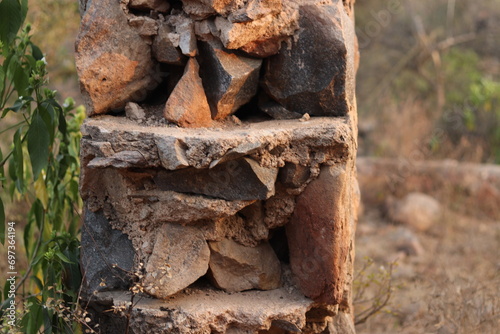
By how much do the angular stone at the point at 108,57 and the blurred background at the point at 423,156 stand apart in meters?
1.75

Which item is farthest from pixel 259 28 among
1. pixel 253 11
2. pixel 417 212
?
pixel 417 212

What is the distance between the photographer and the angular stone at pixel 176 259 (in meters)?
2.36

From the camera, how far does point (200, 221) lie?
2.44 metres

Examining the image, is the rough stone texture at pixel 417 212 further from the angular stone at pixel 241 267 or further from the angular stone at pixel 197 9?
the angular stone at pixel 197 9

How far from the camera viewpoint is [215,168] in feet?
7.59

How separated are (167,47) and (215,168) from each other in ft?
1.90

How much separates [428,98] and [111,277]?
8.33 m

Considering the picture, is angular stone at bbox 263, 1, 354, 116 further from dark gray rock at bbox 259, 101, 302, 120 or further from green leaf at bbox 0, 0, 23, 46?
green leaf at bbox 0, 0, 23, 46

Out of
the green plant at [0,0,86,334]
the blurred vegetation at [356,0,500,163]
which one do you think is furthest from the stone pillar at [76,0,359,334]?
the blurred vegetation at [356,0,500,163]

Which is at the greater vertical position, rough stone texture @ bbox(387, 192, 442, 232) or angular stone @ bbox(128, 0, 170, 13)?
angular stone @ bbox(128, 0, 170, 13)

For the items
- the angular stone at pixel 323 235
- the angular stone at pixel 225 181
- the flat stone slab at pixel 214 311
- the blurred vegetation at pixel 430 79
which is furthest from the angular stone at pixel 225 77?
the blurred vegetation at pixel 430 79

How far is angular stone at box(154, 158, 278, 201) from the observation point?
7.60 ft

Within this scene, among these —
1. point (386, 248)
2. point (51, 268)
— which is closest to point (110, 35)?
point (51, 268)

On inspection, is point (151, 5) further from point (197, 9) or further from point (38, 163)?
point (38, 163)
